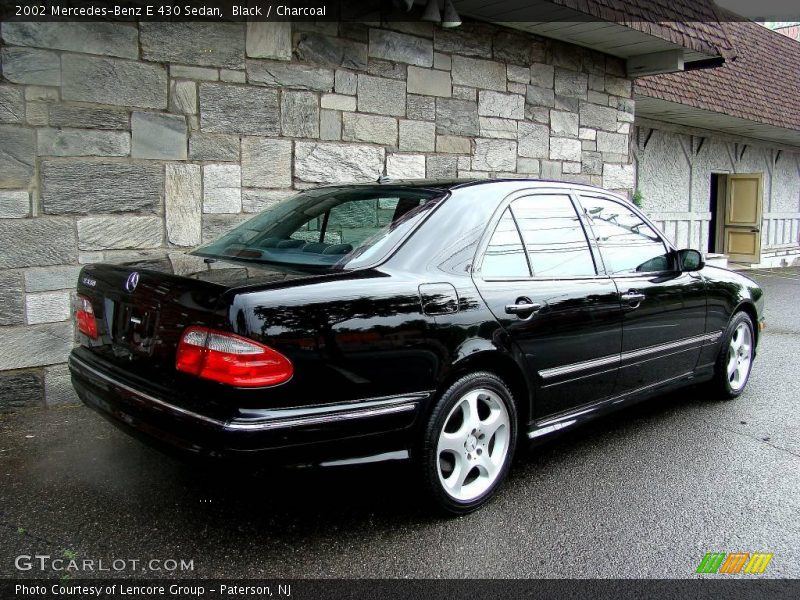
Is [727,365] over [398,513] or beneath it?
over

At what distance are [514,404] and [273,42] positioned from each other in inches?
156

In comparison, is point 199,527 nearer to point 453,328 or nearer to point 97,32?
point 453,328

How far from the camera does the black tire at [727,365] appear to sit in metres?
4.90

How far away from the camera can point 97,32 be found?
4.93m

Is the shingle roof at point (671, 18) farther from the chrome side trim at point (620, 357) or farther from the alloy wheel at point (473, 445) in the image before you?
the alloy wheel at point (473, 445)

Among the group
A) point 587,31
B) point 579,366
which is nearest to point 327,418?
point 579,366

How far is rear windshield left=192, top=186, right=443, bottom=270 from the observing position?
305 cm

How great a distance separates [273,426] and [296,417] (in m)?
0.09

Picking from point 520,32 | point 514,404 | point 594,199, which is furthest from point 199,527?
point 520,32

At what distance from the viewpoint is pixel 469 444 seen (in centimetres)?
311

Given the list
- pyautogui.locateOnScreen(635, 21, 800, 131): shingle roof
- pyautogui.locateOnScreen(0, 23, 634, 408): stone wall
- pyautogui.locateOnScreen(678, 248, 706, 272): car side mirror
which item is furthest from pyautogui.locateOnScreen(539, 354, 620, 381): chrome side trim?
pyautogui.locateOnScreen(635, 21, 800, 131): shingle roof
